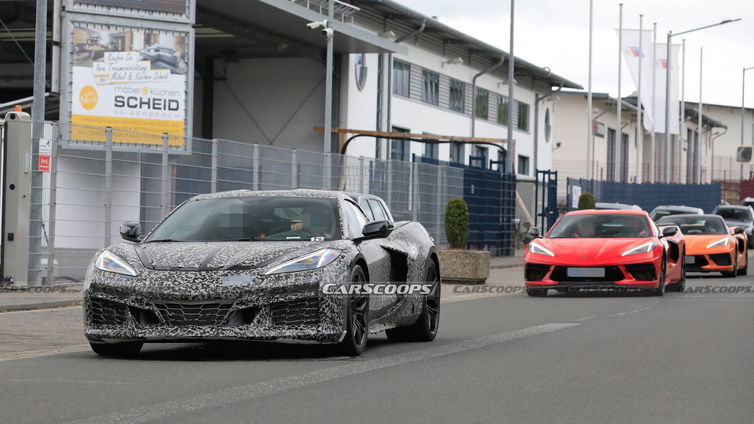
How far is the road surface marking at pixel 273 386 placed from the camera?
7273 mm

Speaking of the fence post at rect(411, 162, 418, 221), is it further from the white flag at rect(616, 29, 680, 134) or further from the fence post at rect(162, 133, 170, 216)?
the white flag at rect(616, 29, 680, 134)

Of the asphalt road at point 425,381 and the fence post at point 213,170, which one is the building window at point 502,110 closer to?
the fence post at point 213,170

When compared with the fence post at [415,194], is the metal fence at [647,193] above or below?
above

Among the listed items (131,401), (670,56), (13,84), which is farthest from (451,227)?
(670,56)

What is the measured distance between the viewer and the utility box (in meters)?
18.6

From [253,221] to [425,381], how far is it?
9.36ft

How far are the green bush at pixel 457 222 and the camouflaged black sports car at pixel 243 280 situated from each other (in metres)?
14.6

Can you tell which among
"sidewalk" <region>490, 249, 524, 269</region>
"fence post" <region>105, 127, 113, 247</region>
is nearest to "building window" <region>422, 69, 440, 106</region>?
"sidewalk" <region>490, 249, 524, 269</region>

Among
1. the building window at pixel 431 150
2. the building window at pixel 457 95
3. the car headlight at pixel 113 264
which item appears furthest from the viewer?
the building window at pixel 457 95

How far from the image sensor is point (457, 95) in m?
53.8

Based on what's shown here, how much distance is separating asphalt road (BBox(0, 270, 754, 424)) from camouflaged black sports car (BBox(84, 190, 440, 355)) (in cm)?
24

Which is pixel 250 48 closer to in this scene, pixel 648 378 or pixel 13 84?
pixel 13 84

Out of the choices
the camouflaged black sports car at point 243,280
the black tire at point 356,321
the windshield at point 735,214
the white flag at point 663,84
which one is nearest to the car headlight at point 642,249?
the camouflaged black sports car at point 243,280

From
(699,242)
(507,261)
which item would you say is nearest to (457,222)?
(699,242)
